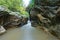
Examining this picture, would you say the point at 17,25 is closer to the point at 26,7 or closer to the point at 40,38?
the point at 40,38

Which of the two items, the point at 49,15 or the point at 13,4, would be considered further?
the point at 13,4

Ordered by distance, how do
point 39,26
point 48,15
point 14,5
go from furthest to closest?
point 14,5
point 39,26
point 48,15

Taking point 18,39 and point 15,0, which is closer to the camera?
point 18,39

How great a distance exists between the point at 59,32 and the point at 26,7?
515 cm

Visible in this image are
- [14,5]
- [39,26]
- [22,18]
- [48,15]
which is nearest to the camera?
[48,15]

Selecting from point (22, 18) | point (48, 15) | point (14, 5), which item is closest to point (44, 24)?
point (48, 15)

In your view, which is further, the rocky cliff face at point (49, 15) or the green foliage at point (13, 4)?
the green foliage at point (13, 4)

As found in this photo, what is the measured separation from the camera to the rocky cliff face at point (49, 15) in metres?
4.15

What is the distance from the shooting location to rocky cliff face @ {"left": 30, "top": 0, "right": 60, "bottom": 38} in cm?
415

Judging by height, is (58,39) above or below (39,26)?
above

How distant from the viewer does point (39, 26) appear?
5.35 meters

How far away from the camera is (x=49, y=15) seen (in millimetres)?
4691

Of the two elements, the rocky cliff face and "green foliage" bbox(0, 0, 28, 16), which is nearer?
the rocky cliff face

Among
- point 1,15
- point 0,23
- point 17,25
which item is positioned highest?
point 1,15
